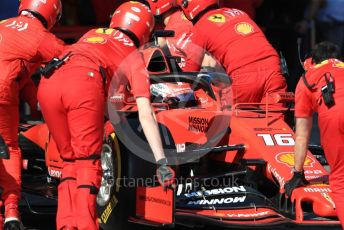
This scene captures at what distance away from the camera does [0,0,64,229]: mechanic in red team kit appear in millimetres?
8227

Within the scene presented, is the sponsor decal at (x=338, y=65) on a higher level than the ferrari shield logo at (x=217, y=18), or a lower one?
higher

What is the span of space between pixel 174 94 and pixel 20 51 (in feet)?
4.28

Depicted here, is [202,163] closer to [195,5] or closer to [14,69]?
[14,69]

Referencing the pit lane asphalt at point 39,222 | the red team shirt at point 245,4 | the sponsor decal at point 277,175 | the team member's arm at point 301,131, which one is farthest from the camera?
the red team shirt at point 245,4

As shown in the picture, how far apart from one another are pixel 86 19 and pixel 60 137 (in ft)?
24.0

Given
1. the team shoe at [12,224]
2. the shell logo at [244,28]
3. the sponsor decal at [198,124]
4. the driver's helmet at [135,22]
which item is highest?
the driver's helmet at [135,22]

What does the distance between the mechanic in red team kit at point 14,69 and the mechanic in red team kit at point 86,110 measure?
719 millimetres

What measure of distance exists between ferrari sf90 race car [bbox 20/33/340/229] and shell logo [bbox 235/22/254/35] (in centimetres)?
95

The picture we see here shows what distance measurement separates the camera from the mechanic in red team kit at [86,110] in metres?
7.20

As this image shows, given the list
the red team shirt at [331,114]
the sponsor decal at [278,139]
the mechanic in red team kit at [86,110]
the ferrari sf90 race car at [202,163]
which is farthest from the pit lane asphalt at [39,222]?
the red team shirt at [331,114]

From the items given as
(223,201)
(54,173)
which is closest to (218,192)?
(223,201)

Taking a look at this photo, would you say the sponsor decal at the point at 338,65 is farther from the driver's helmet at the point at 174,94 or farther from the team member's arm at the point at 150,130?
the driver's helmet at the point at 174,94

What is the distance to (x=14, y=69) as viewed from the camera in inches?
327

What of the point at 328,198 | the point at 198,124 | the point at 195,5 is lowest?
the point at 328,198
